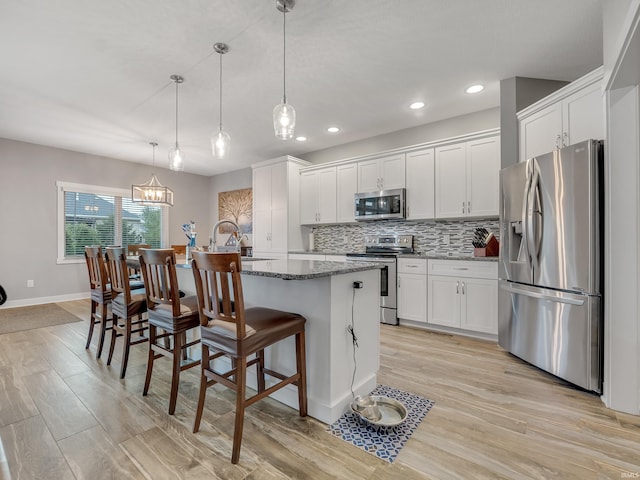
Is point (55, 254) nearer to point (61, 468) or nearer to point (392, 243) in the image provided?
point (61, 468)

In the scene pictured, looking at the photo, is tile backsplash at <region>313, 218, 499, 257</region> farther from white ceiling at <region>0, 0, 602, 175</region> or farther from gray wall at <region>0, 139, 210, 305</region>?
gray wall at <region>0, 139, 210, 305</region>

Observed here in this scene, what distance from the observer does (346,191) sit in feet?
15.2

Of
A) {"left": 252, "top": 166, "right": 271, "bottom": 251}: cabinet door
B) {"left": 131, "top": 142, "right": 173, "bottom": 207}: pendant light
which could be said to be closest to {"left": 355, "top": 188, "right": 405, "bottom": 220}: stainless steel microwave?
{"left": 252, "top": 166, "right": 271, "bottom": 251}: cabinet door

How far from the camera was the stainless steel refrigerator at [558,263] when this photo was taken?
6.81ft

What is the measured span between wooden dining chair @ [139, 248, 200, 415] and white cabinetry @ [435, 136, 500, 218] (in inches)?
122

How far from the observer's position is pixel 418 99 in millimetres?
3451

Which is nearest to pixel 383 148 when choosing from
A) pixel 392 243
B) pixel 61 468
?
pixel 392 243

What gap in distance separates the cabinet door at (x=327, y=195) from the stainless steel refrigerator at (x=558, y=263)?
2522 mm

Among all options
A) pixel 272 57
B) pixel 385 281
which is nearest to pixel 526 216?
pixel 385 281

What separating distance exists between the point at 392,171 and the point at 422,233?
0.97m

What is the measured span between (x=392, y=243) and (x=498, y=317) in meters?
1.74

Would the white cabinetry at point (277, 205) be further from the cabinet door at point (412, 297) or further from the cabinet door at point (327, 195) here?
the cabinet door at point (412, 297)

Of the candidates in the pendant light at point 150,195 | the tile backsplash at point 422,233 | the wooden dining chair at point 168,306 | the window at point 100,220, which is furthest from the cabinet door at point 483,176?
the window at point 100,220

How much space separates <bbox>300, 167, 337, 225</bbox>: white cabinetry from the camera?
15.8ft
